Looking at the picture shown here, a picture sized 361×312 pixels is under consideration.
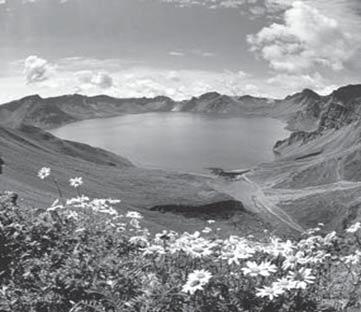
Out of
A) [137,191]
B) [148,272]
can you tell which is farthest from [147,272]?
[137,191]

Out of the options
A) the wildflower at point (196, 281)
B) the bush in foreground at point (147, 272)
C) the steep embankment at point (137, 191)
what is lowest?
the steep embankment at point (137, 191)

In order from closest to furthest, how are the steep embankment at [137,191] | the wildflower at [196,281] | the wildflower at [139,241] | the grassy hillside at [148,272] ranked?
the wildflower at [196,281], the grassy hillside at [148,272], the wildflower at [139,241], the steep embankment at [137,191]

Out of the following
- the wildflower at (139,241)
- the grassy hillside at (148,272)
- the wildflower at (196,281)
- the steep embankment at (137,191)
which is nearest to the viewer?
the wildflower at (196,281)

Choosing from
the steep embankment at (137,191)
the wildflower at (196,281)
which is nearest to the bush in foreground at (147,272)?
the wildflower at (196,281)

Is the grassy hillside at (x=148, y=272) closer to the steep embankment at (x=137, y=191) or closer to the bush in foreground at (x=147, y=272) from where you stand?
the bush in foreground at (x=147, y=272)

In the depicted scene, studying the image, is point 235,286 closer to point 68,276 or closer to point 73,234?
point 68,276

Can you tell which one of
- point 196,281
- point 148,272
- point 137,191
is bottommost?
point 137,191

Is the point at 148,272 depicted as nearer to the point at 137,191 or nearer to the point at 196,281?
the point at 196,281

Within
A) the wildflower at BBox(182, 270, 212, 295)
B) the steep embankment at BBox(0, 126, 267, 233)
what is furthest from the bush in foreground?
the steep embankment at BBox(0, 126, 267, 233)
